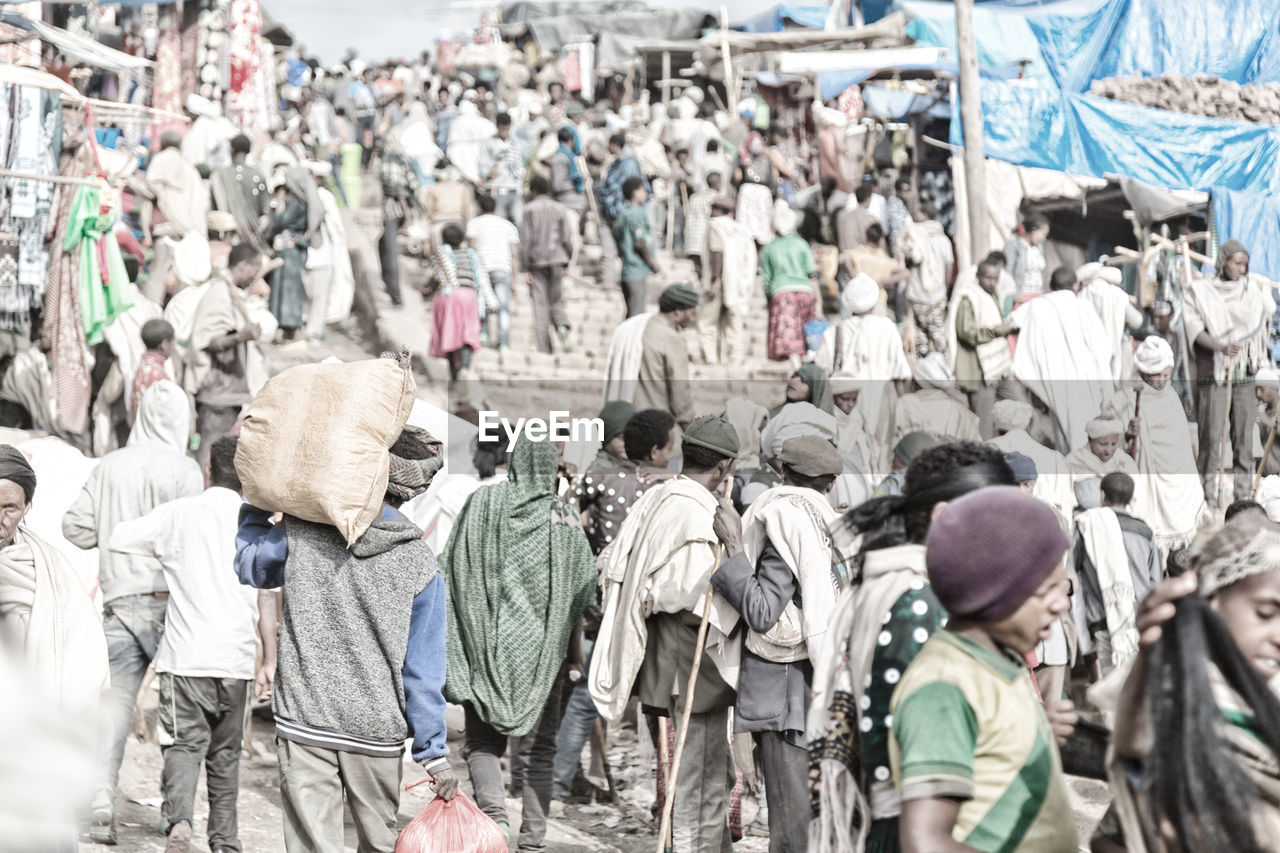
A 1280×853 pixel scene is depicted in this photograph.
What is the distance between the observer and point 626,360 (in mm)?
10062

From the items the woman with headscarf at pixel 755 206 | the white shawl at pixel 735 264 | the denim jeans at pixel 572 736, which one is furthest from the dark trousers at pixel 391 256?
the denim jeans at pixel 572 736

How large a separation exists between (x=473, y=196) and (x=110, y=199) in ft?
26.3

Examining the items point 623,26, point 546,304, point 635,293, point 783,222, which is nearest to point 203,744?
point 546,304

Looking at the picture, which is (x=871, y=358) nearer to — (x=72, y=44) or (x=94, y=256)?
(x=94, y=256)

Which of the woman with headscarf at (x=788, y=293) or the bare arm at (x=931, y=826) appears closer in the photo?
the bare arm at (x=931, y=826)

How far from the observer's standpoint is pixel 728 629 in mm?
5324

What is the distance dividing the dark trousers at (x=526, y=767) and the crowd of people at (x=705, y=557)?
0.05 ft

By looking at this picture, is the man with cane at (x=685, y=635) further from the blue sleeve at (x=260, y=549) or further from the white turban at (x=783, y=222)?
the white turban at (x=783, y=222)

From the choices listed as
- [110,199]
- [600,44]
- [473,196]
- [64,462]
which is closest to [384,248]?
[473,196]

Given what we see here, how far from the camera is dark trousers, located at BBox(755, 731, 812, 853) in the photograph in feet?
17.0

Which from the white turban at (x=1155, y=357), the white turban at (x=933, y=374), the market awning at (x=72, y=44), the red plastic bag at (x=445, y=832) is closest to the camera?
the red plastic bag at (x=445, y=832)

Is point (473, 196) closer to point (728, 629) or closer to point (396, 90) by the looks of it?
point (396, 90)

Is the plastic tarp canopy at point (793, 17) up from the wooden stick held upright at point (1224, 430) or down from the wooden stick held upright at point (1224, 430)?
up

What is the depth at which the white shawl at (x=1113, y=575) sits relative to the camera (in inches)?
299
